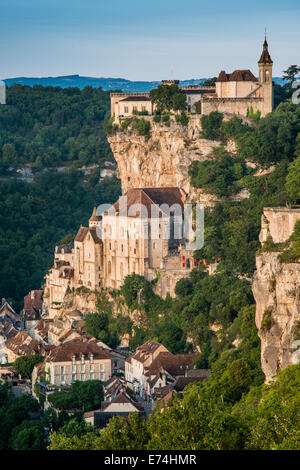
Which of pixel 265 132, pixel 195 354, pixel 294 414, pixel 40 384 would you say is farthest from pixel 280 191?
pixel 294 414

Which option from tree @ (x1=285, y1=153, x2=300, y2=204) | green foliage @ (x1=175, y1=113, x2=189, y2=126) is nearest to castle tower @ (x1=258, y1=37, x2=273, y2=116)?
green foliage @ (x1=175, y1=113, x2=189, y2=126)

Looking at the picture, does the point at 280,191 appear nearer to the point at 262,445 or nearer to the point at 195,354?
the point at 195,354

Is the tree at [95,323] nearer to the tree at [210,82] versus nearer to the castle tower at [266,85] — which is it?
the castle tower at [266,85]

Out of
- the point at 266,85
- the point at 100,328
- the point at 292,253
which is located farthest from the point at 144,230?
the point at 292,253

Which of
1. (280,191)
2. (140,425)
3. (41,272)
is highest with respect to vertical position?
(280,191)

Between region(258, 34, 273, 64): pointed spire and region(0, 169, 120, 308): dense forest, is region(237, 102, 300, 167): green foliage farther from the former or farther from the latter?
region(0, 169, 120, 308): dense forest

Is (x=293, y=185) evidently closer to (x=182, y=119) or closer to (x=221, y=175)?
(x=221, y=175)

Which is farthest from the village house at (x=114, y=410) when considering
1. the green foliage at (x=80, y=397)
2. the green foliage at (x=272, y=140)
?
the green foliage at (x=272, y=140)
